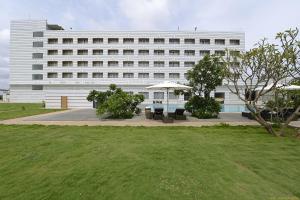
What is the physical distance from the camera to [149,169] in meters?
5.25

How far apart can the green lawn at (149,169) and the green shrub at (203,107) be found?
9.42m

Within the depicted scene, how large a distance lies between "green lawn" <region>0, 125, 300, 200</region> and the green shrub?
942cm

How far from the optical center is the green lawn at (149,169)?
4.02 metres

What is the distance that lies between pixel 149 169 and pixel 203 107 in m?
14.5

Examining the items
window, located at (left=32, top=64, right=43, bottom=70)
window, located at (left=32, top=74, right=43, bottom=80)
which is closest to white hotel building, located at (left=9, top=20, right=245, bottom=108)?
window, located at (left=32, top=64, right=43, bottom=70)

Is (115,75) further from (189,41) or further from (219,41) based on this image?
(219,41)

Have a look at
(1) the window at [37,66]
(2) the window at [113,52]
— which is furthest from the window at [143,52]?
(1) the window at [37,66]

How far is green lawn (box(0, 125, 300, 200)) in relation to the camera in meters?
4.02

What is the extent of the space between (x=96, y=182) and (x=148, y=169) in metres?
1.35

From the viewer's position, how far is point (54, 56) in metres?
46.4

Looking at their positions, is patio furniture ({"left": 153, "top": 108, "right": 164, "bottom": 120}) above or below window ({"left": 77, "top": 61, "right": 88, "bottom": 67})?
below

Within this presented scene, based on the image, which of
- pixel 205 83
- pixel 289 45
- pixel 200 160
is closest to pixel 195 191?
pixel 200 160

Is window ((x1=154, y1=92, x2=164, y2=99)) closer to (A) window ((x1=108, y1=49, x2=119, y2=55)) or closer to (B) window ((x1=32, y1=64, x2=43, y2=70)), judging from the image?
(A) window ((x1=108, y1=49, x2=119, y2=55))

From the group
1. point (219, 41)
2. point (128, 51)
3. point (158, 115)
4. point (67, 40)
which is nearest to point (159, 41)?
point (128, 51)
